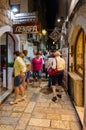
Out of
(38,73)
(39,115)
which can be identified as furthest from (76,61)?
(39,115)

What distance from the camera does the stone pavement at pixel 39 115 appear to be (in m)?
4.22

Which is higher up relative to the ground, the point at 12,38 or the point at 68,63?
the point at 12,38

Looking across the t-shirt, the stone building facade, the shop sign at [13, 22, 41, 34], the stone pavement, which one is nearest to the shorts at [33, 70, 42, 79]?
the t-shirt

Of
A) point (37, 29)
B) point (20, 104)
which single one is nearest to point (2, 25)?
point (37, 29)

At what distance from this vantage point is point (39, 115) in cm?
490

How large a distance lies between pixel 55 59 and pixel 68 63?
1365 mm

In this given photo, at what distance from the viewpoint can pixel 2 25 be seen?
241 inches

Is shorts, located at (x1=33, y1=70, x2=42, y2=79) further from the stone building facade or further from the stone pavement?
the stone pavement

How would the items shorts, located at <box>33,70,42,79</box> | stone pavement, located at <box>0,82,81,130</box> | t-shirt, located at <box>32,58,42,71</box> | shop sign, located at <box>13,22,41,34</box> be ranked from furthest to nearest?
1. shorts, located at <box>33,70,42,79</box>
2. t-shirt, located at <box>32,58,42,71</box>
3. shop sign, located at <box>13,22,41,34</box>
4. stone pavement, located at <box>0,82,81,130</box>

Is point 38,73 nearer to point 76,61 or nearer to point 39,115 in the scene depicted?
point 76,61

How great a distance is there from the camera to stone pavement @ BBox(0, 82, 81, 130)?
4223 mm

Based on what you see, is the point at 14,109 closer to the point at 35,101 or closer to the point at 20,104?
the point at 20,104

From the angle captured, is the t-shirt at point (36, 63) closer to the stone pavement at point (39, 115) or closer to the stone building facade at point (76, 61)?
the stone building facade at point (76, 61)


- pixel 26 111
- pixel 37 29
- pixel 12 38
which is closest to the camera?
pixel 26 111
